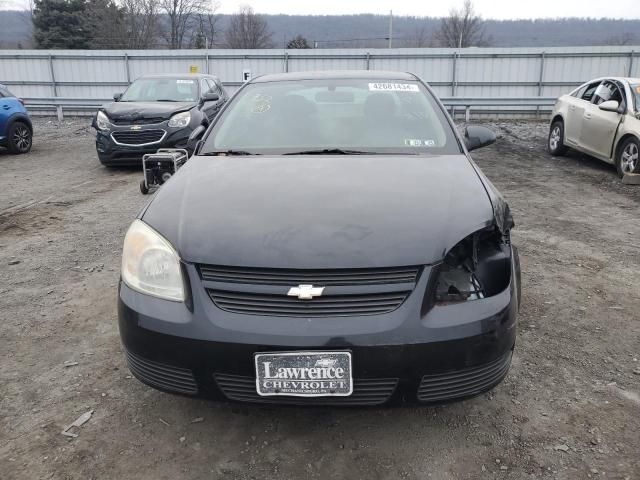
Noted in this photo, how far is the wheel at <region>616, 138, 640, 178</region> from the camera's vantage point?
7711mm

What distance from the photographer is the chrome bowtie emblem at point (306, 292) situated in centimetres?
204

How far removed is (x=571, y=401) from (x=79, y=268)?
3.75 m

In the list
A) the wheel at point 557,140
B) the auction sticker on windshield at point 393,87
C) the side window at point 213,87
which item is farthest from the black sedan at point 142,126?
the wheel at point 557,140

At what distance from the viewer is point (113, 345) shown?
3258mm

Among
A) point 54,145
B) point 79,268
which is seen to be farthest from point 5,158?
point 79,268

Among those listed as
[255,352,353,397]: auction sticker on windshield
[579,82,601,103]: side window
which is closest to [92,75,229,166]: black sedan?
[579,82,601,103]: side window

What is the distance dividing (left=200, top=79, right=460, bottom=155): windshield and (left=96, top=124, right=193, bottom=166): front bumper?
16.8 feet

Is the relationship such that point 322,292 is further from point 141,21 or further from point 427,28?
point 427,28

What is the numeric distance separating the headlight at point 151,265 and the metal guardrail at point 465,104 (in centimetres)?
1299

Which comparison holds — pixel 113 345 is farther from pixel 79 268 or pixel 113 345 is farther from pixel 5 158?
pixel 5 158

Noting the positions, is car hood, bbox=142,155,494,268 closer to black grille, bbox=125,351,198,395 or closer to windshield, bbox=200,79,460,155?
windshield, bbox=200,79,460,155

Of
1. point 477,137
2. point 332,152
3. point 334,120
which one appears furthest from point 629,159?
point 332,152

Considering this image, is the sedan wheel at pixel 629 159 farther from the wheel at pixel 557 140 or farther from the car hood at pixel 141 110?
the car hood at pixel 141 110

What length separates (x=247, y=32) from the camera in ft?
210
